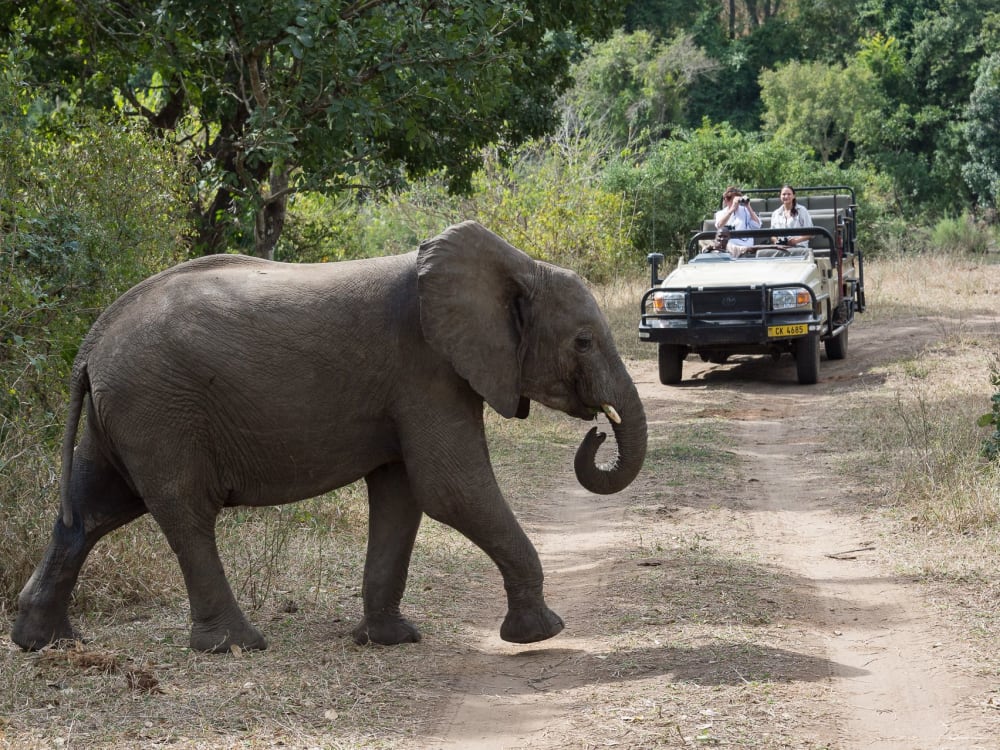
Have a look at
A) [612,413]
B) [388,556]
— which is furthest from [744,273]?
[388,556]

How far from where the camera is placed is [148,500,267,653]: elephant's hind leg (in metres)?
5.77

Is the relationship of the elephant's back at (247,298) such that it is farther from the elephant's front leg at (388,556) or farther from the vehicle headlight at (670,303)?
the vehicle headlight at (670,303)

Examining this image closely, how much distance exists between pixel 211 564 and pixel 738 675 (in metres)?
2.34

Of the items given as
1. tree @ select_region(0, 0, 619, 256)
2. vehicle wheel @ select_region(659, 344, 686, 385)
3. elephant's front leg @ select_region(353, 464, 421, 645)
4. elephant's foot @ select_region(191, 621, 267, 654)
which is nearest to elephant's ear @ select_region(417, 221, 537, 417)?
elephant's front leg @ select_region(353, 464, 421, 645)

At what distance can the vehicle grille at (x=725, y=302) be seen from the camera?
14133 millimetres

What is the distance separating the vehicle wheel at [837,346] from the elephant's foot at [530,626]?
36.3 feet

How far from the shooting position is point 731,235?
15.7 m

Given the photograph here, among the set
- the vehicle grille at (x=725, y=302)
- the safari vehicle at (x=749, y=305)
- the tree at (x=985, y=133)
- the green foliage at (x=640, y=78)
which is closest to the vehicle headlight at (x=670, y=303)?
the safari vehicle at (x=749, y=305)

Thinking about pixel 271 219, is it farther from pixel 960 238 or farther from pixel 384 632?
pixel 960 238

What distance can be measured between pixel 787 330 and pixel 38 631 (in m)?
9.72

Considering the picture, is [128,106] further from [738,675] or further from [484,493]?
[738,675]

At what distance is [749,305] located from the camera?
14.2m

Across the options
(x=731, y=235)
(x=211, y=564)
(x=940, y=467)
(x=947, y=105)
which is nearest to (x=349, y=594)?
(x=211, y=564)

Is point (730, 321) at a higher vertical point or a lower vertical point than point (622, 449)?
lower
